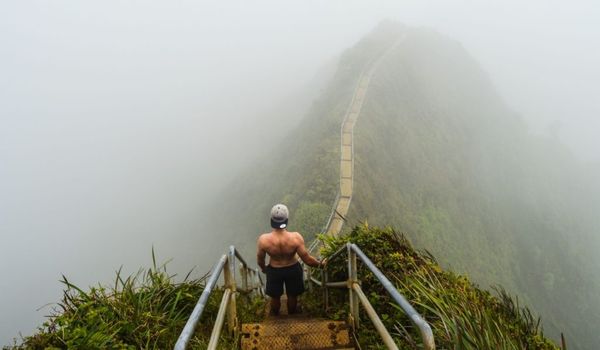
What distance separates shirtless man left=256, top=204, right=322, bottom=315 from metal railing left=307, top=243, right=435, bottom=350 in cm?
52

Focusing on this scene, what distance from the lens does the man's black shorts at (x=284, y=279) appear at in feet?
14.9

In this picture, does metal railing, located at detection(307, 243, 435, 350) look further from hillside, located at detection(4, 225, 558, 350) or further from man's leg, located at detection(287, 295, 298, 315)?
man's leg, located at detection(287, 295, 298, 315)

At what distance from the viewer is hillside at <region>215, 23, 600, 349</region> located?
23.0m

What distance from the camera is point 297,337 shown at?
356 centimetres

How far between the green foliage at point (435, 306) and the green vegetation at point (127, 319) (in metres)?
1.63

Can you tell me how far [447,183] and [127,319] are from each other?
3160 cm

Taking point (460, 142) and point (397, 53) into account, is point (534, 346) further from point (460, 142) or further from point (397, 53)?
point (397, 53)

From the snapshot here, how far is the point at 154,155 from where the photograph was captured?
73.8 m

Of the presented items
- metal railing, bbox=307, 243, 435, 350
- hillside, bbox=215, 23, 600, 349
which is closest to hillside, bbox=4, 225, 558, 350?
metal railing, bbox=307, 243, 435, 350

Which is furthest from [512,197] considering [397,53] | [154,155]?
[154,155]

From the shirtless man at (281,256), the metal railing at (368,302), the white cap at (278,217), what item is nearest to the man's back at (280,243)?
the shirtless man at (281,256)

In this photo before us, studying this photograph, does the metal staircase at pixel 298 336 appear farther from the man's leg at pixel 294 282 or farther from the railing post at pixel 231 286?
the man's leg at pixel 294 282

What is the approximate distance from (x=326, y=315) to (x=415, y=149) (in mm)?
28554

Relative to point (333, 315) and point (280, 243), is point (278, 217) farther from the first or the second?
point (333, 315)
